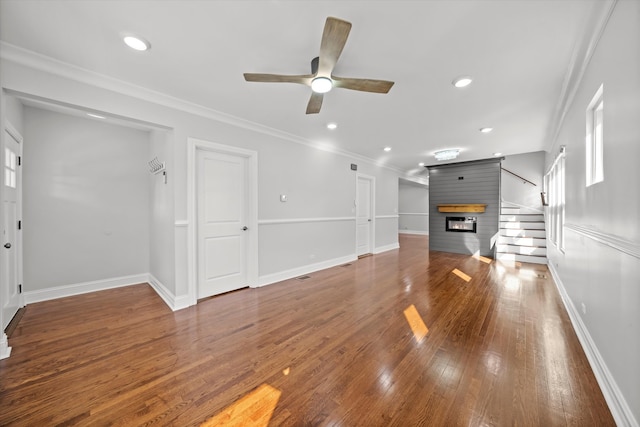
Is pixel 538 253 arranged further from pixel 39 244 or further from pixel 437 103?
pixel 39 244

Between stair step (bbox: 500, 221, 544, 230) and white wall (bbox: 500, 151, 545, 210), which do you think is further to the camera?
white wall (bbox: 500, 151, 545, 210)

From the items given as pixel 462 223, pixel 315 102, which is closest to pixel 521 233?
pixel 462 223

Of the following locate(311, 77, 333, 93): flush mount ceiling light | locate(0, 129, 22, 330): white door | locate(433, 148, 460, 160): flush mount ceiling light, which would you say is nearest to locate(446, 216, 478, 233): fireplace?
locate(433, 148, 460, 160): flush mount ceiling light

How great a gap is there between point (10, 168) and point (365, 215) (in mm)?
6147

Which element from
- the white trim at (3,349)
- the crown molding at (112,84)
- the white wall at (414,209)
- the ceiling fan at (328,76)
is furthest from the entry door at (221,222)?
the white wall at (414,209)

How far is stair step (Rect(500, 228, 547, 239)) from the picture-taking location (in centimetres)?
580

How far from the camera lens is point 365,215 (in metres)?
6.50

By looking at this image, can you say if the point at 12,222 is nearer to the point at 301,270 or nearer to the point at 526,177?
the point at 301,270

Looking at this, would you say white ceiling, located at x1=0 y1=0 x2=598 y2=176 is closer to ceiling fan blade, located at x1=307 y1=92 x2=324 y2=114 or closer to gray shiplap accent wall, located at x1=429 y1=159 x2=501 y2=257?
ceiling fan blade, located at x1=307 y1=92 x2=324 y2=114

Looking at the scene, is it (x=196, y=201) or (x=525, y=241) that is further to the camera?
(x=525, y=241)

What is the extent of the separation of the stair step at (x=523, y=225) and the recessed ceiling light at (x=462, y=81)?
518 cm

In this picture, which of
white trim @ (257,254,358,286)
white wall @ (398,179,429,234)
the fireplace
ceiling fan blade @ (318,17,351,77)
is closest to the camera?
ceiling fan blade @ (318,17,351,77)

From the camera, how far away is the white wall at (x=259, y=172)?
2328mm

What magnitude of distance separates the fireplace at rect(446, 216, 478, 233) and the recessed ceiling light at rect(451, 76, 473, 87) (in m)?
5.03
